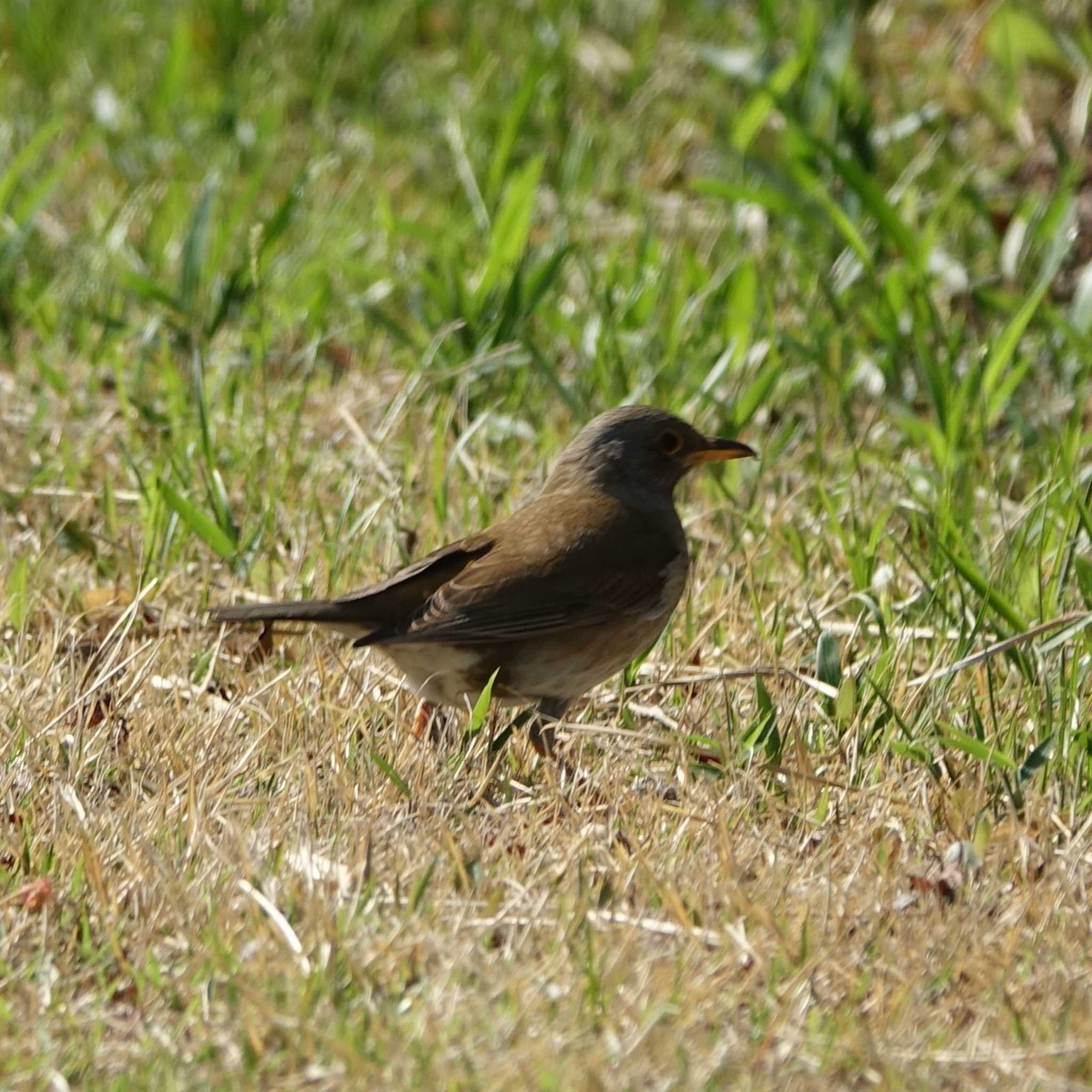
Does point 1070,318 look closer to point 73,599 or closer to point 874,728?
point 874,728

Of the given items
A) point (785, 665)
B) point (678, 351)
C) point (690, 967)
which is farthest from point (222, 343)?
point (690, 967)

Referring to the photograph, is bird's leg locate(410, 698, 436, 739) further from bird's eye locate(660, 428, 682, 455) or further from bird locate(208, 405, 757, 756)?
bird's eye locate(660, 428, 682, 455)

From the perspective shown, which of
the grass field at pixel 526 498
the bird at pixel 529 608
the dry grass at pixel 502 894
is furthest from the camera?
the bird at pixel 529 608

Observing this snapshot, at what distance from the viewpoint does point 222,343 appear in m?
6.77

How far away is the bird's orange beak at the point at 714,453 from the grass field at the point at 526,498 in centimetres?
30

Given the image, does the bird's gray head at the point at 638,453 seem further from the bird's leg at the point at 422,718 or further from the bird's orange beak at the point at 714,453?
the bird's leg at the point at 422,718

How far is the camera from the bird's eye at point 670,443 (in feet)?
17.5

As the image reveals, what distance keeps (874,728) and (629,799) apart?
671 mm

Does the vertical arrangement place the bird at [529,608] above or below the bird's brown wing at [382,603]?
below

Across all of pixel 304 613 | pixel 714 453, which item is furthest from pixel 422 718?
pixel 714 453

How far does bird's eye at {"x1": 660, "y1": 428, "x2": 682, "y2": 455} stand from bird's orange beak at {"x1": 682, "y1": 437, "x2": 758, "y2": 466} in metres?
0.03

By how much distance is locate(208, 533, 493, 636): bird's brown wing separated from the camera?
175 inches

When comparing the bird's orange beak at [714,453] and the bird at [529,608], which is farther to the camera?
the bird's orange beak at [714,453]

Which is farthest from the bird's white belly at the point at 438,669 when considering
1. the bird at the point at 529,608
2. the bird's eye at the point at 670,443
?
the bird's eye at the point at 670,443
